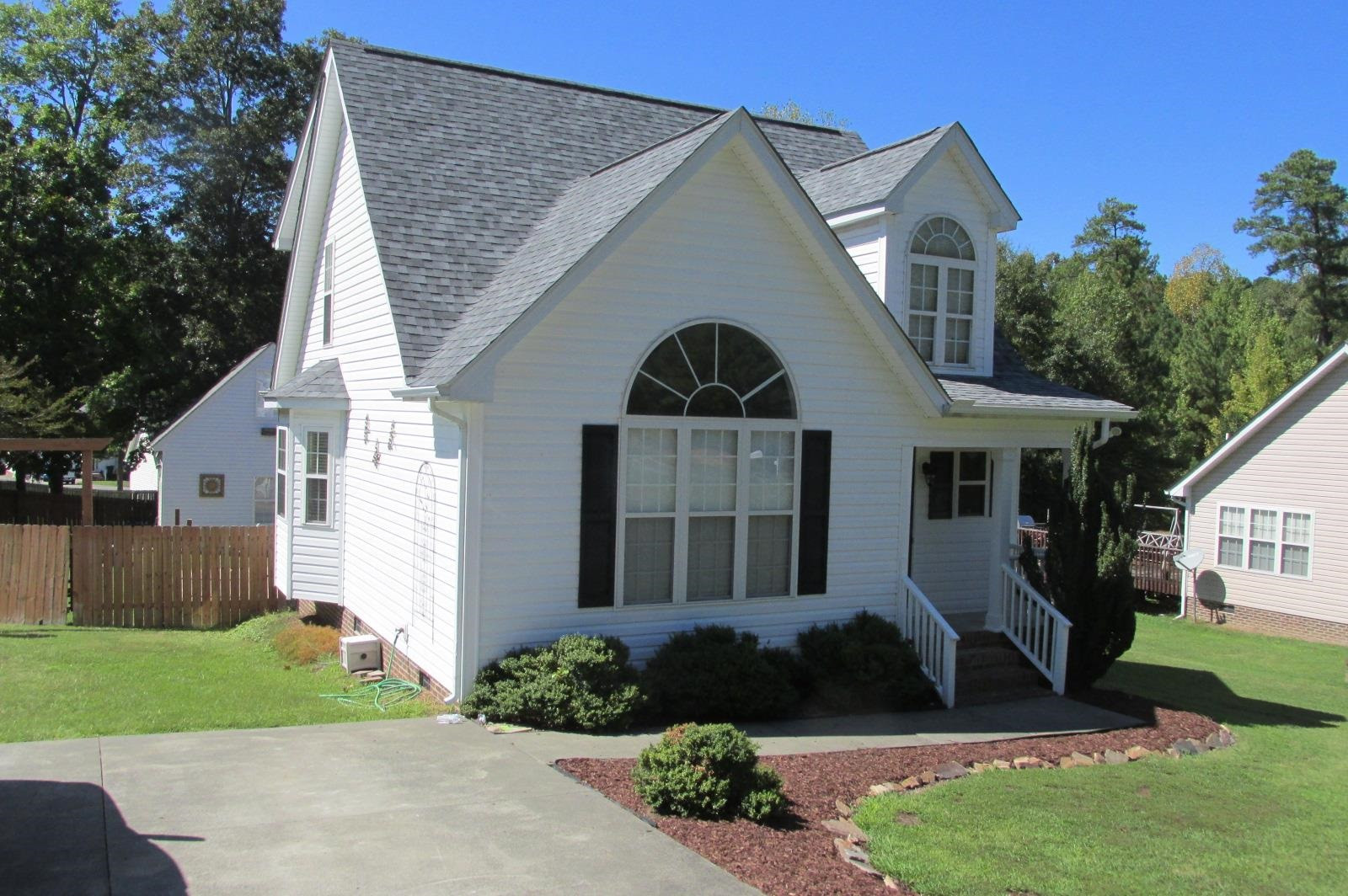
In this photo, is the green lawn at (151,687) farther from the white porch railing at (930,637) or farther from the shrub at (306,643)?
the white porch railing at (930,637)

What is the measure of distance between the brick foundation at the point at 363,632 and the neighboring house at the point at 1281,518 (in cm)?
→ 2032

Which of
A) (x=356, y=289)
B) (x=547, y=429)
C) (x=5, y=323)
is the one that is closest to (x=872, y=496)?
(x=547, y=429)

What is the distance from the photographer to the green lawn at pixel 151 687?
951 centimetres

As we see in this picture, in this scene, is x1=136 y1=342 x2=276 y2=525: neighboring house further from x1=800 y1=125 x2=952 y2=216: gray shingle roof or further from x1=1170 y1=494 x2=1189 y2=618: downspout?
x1=1170 y1=494 x2=1189 y2=618: downspout

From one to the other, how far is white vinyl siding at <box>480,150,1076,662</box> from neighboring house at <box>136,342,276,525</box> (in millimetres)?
22295

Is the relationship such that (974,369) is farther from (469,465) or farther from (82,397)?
(82,397)

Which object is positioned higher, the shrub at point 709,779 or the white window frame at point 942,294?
the white window frame at point 942,294

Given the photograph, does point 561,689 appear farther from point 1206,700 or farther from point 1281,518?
point 1281,518

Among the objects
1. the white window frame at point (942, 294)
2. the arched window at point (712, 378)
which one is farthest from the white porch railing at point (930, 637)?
the white window frame at point (942, 294)

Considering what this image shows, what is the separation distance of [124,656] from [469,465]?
6.47 metres

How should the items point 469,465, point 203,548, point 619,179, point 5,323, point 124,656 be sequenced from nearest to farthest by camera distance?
point 469,465 → point 619,179 → point 124,656 → point 203,548 → point 5,323

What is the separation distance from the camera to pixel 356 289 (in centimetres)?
1330

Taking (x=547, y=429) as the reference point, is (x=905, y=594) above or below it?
below

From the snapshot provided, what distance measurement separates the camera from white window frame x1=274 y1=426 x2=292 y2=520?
1474 cm
